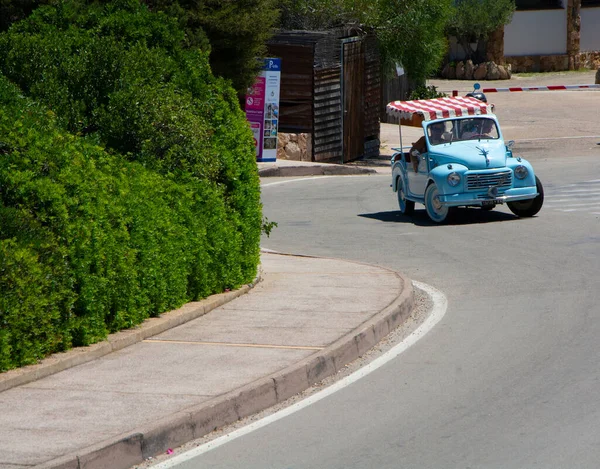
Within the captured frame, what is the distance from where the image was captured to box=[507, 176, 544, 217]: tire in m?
18.3

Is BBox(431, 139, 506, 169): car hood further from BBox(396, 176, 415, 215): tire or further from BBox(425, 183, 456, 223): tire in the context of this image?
BBox(396, 176, 415, 215): tire

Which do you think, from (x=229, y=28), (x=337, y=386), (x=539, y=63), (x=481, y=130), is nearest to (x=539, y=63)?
(x=539, y=63)

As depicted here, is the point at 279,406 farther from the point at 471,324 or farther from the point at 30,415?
the point at 471,324

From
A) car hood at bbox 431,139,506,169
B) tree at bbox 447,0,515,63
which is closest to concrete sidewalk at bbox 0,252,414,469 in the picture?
car hood at bbox 431,139,506,169

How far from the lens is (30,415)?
7125 mm

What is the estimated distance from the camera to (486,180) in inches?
708

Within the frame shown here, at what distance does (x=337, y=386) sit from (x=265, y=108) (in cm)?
2036

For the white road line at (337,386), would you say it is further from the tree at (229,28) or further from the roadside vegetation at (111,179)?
the tree at (229,28)

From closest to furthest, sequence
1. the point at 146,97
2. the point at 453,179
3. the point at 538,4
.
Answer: the point at 146,97, the point at 453,179, the point at 538,4

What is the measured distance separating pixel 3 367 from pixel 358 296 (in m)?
4.50

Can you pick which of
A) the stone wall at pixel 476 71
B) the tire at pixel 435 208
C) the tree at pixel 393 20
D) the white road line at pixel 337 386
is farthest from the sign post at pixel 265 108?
the stone wall at pixel 476 71

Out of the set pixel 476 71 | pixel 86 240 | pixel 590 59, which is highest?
pixel 590 59

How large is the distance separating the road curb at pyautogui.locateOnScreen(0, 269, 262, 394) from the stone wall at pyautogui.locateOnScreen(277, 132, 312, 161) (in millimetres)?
18050

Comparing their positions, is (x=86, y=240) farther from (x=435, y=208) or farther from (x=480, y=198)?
(x=435, y=208)
